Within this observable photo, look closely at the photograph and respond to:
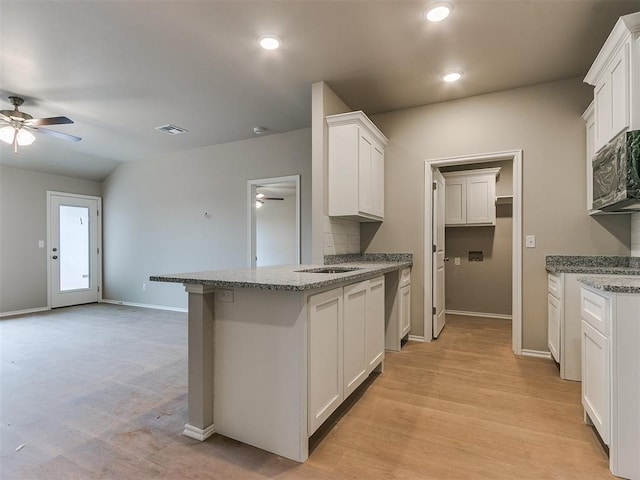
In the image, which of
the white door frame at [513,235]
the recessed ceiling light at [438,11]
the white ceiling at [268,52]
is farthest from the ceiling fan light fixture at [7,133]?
the white door frame at [513,235]

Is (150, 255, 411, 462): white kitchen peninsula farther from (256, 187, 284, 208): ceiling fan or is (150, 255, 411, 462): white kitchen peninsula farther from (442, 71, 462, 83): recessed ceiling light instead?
(256, 187, 284, 208): ceiling fan

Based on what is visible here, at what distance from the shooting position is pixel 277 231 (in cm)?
893

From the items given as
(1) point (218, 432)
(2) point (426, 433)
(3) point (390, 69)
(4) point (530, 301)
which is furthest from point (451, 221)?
(1) point (218, 432)

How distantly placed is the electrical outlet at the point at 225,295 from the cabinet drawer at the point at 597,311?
78.7 inches

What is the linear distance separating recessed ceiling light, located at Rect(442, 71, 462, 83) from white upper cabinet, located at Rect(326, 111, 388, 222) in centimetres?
83

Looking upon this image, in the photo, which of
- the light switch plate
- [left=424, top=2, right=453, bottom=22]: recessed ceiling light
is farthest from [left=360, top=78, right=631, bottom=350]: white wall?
[left=424, top=2, right=453, bottom=22]: recessed ceiling light

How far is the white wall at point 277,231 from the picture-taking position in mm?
8742

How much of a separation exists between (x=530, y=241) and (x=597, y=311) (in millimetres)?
1715

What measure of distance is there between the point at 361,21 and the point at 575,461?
119 inches

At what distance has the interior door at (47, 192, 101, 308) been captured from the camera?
6.07 m

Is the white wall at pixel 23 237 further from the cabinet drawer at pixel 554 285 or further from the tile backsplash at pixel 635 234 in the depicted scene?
the tile backsplash at pixel 635 234

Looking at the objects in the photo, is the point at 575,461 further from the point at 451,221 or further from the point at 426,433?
the point at 451,221

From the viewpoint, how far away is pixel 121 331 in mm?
4391

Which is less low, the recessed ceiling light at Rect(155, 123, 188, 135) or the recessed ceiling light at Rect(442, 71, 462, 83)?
the recessed ceiling light at Rect(155, 123, 188, 135)
